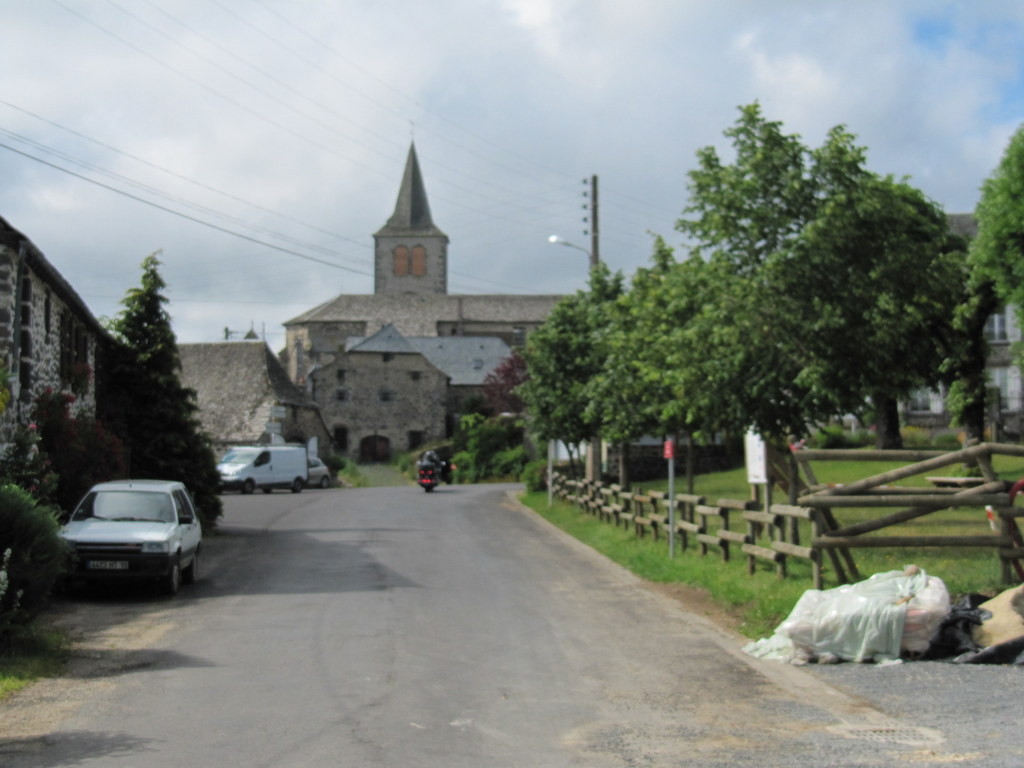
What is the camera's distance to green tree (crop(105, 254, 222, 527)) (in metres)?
26.6

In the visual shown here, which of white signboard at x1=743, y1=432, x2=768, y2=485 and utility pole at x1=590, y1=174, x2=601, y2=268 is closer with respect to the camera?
white signboard at x1=743, y1=432, x2=768, y2=485

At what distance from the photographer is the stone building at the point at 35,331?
→ 1733 cm

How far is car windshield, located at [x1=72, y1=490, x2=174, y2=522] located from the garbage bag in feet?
30.1

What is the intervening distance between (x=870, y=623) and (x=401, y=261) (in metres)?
108

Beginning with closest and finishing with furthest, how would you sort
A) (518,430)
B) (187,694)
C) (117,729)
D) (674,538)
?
(117,729), (187,694), (674,538), (518,430)

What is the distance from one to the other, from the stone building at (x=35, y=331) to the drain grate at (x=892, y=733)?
1125 cm

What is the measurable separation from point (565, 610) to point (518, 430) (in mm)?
50446

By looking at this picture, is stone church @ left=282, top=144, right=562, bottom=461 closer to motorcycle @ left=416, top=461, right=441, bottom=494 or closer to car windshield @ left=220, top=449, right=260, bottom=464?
motorcycle @ left=416, top=461, right=441, bottom=494

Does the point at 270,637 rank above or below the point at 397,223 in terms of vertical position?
below

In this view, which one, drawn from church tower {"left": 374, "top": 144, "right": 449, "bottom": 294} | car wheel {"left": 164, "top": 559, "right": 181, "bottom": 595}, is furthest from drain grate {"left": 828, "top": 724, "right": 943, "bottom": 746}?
church tower {"left": 374, "top": 144, "right": 449, "bottom": 294}

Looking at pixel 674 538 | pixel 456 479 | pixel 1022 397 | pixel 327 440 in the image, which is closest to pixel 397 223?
pixel 327 440

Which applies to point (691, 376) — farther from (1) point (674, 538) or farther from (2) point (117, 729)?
(2) point (117, 729)

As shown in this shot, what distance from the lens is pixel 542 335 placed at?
34.0 metres

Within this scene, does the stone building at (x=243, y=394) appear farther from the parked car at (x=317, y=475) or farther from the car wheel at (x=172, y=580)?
the car wheel at (x=172, y=580)
